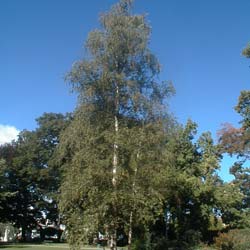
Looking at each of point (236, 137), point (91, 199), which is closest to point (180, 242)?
point (236, 137)

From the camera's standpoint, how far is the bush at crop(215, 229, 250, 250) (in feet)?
99.5

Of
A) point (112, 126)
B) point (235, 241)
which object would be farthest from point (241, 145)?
point (112, 126)

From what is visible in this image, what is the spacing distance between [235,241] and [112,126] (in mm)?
15122

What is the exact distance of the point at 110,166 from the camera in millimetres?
20750

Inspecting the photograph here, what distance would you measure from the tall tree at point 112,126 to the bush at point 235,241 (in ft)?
40.7

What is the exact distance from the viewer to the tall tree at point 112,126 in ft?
66.2

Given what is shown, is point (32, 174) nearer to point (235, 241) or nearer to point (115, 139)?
point (235, 241)

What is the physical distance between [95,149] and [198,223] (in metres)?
22.2

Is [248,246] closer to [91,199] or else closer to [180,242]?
[180,242]

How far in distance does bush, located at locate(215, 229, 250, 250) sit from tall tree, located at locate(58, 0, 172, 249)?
12.4 meters

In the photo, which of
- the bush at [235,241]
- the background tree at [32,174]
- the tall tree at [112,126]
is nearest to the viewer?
the tall tree at [112,126]

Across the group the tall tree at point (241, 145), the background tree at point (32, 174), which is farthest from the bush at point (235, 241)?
the background tree at point (32, 174)

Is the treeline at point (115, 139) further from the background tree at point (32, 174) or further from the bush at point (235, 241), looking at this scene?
the background tree at point (32, 174)

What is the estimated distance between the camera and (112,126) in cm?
2184
